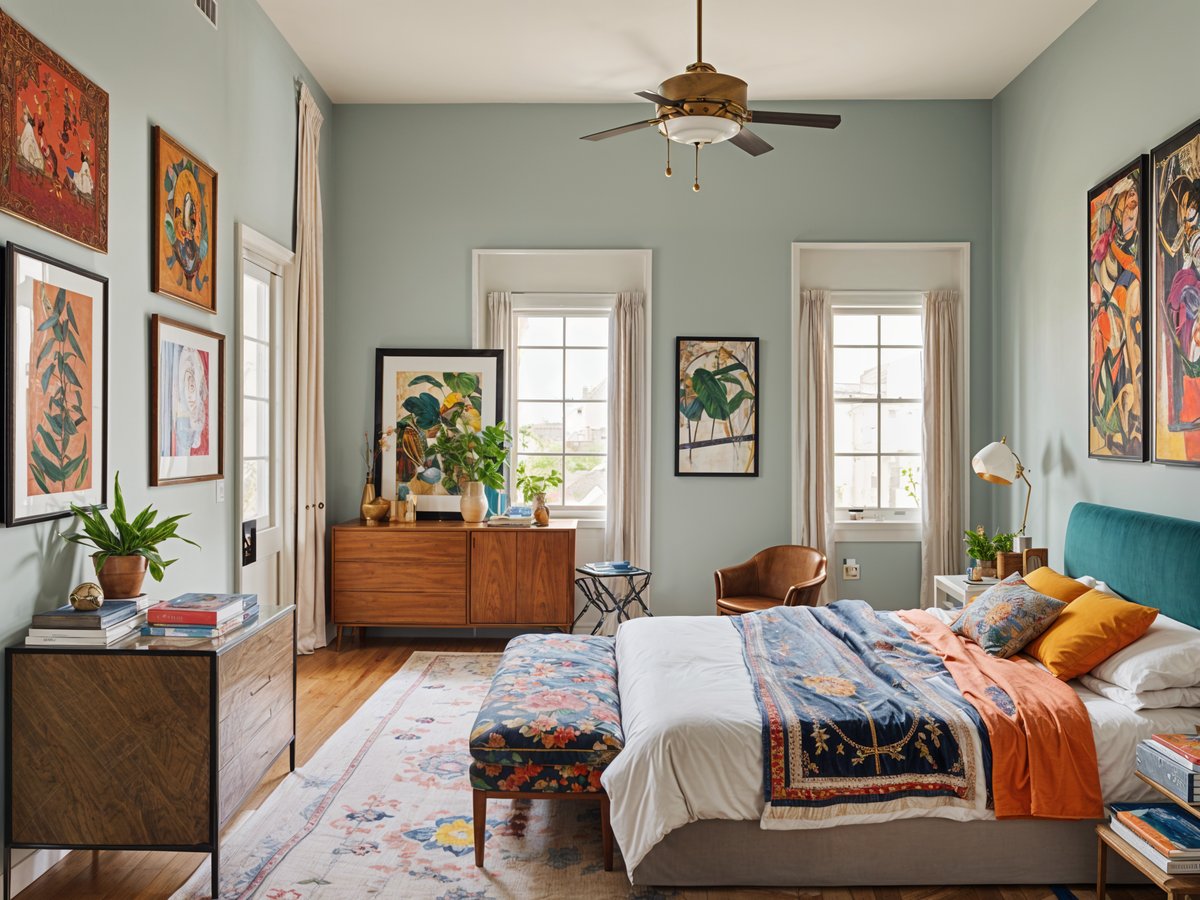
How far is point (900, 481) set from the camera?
5.69 metres

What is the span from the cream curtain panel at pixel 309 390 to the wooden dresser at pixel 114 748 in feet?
8.15

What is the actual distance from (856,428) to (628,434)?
1454mm

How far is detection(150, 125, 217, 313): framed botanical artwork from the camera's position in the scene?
3.33 meters

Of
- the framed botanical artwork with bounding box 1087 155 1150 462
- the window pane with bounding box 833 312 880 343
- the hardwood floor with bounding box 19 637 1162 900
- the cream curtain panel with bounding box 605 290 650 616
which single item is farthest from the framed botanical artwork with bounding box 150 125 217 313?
the framed botanical artwork with bounding box 1087 155 1150 462

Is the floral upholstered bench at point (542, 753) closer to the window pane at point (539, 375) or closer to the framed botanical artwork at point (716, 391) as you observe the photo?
the framed botanical artwork at point (716, 391)

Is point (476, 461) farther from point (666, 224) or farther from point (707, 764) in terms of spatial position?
point (707, 764)

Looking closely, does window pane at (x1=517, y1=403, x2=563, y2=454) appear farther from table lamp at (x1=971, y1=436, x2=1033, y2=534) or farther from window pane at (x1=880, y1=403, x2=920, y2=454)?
table lamp at (x1=971, y1=436, x2=1033, y2=534)

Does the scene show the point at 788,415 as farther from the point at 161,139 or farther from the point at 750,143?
the point at 161,139

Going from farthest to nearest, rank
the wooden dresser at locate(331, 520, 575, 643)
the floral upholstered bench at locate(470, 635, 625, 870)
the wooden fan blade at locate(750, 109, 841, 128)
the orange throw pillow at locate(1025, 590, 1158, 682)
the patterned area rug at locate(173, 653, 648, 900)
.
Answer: the wooden dresser at locate(331, 520, 575, 643) → the wooden fan blade at locate(750, 109, 841, 128) → the orange throw pillow at locate(1025, 590, 1158, 682) → the floral upholstered bench at locate(470, 635, 625, 870) → the patterned area rug at locate(173, 653, 648, 900)

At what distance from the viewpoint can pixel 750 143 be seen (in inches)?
144

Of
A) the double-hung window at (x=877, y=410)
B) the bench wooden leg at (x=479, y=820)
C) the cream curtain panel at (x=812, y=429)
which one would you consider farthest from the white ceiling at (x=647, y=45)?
the bench wooden leg at (x=479, y=820)

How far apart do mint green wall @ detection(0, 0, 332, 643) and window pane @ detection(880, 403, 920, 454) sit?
3.76m

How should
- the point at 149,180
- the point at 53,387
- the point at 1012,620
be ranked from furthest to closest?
1. the point at 149,180
2. the point at 1012,620
3. the point at 53,387

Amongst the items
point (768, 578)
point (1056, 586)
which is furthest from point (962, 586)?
point (768, 578)
